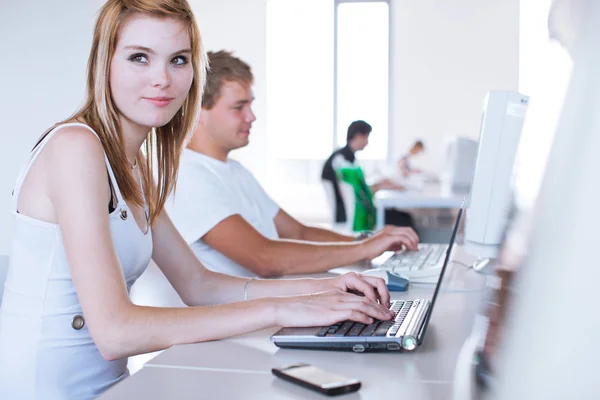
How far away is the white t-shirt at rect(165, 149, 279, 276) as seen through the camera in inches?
74.0

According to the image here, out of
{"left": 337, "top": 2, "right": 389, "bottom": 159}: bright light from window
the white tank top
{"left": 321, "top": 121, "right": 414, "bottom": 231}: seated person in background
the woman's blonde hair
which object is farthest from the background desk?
{"left": 337, "top": 2, "right": 389, "bottom": 159}: bright light from window

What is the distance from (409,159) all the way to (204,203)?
666 cm

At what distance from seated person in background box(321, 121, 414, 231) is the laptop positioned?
364 cm

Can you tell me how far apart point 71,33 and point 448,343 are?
1.69 metres

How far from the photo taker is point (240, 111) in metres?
2.15

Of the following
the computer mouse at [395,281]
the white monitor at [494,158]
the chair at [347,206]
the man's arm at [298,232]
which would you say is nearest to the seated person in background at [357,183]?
the chair at [347,206]

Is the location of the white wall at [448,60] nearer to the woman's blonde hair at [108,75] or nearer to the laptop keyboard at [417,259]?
the laptop keyboard at [417,259]

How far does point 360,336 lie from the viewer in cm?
99

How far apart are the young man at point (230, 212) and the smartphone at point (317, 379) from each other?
0.99 m

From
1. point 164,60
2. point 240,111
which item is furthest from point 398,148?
point 164,60

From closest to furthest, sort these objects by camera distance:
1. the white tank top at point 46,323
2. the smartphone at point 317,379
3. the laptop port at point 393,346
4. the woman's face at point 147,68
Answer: the smartphone at point 317,379, the laptop port at point 393,346, the white tank top at point 46,323, the woman's face at point 147,68

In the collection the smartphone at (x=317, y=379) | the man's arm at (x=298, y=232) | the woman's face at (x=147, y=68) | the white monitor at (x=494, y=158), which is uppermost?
the woman's face at (x=147, y=68)

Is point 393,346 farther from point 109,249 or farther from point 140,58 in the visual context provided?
point 140,58

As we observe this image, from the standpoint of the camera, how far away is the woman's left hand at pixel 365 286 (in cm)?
124
